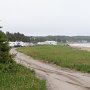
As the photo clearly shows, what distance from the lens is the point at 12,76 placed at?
905 inches

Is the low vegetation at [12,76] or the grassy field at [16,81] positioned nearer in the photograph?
the grassy field at [16,81]

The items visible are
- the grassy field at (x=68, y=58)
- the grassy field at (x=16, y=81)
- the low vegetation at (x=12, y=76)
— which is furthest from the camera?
the grassy field at (x=68, y=58)

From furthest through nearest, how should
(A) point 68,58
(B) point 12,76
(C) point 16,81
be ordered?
(A) point 68,58, (B) point 12,76, (C) point 16,81

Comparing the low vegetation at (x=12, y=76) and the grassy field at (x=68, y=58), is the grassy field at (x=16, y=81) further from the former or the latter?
the grassy field at (x=68, y=58)

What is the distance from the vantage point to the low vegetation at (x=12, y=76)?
18766mm

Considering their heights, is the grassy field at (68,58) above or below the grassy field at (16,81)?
below

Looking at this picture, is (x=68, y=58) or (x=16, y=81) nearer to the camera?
(x=16, y=81)

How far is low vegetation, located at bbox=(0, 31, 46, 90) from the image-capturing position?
18.8 metres

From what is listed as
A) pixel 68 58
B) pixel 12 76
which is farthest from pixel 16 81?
pixel 68 58

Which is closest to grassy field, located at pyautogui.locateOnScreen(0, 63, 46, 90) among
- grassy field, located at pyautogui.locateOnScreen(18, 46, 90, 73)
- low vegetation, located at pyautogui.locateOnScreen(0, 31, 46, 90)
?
low vegetation, located at pyautogui.locateOnScreen(0, 31, 46, 90)

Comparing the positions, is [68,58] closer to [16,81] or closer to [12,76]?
[12,76]

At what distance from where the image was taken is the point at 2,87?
18.2 metres

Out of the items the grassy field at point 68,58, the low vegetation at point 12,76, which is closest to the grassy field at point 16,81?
the low vegetation at point 12,76

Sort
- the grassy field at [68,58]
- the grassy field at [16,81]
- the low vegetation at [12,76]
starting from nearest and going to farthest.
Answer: the grassy field at [16,81] → the low vegetation at [12,76] → the grassy field at [68,58]
